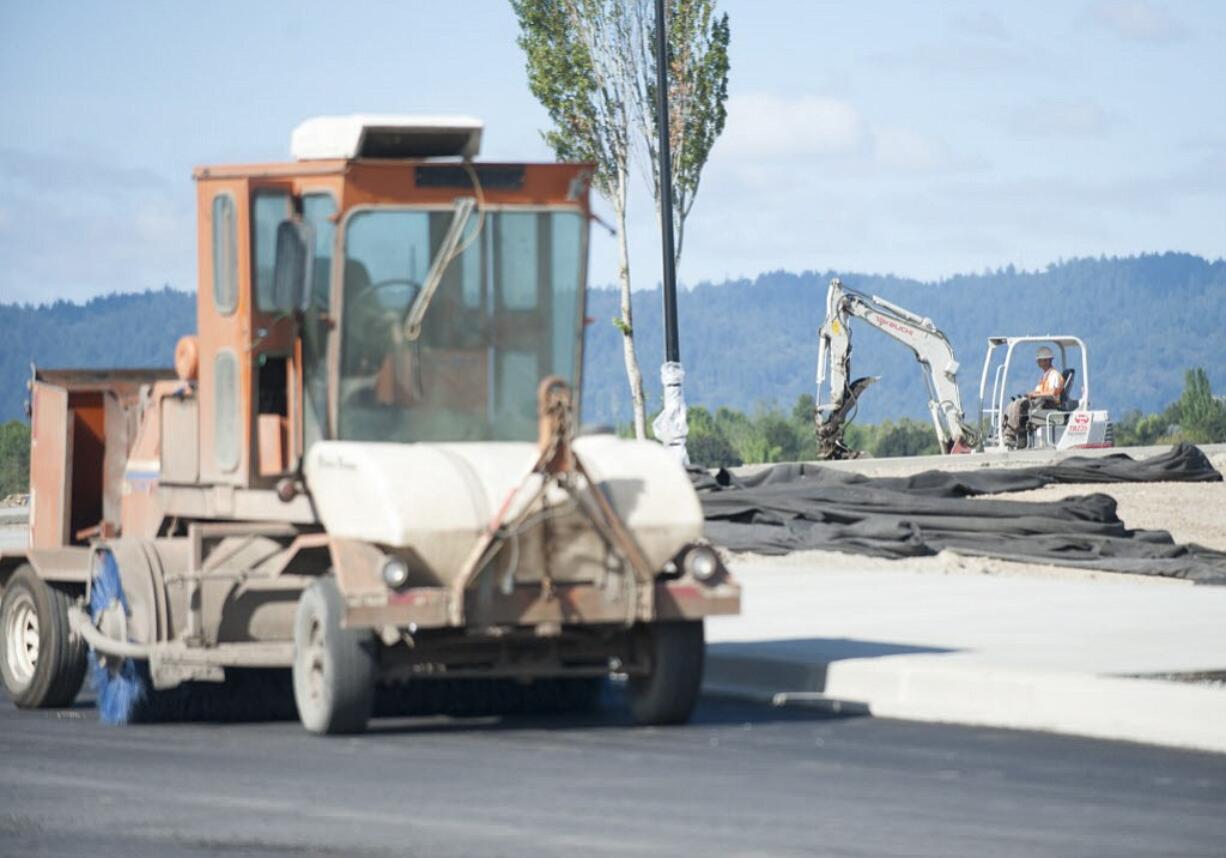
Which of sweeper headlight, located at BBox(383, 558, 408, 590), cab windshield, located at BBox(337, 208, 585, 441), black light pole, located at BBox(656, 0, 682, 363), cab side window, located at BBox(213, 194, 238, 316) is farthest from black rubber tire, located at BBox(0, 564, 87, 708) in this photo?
black light pole, located at BBox(656, 0, 682, 363)

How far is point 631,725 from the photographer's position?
A: 12.3 meters

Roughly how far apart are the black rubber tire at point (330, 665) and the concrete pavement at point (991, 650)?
9.51ft

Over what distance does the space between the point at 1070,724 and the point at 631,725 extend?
7.84 feet

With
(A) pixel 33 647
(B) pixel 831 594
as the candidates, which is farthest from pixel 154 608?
(B) pixel 831 594

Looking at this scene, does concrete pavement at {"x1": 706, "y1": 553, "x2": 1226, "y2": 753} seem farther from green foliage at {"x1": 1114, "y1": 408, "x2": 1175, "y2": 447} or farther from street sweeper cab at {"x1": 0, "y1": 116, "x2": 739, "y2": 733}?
green foliage at {"x1": 1114, "y1": 408, "x2": 1175, "y2": 447}

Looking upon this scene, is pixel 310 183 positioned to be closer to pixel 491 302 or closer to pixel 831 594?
pixel 491 302

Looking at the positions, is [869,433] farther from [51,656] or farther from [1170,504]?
[51,656]

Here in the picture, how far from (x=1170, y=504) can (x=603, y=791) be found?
19.4 m

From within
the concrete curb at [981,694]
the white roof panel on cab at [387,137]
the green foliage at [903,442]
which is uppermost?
the white roof panel on cab at [387,137]

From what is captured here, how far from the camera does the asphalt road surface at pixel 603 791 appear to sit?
8.45m

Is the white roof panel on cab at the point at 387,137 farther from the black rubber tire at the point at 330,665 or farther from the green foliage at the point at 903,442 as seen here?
the green foliage at the point at 903,442

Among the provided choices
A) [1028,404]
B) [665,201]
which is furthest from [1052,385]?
[665,201]

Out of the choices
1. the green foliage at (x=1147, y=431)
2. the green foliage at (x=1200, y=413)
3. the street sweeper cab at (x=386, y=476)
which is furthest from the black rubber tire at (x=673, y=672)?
the green foliage at (x=1147, y=431)

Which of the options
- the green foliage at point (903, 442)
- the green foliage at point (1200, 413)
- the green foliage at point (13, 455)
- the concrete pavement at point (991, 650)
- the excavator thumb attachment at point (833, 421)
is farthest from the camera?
the green foliage at point (903, 442)
